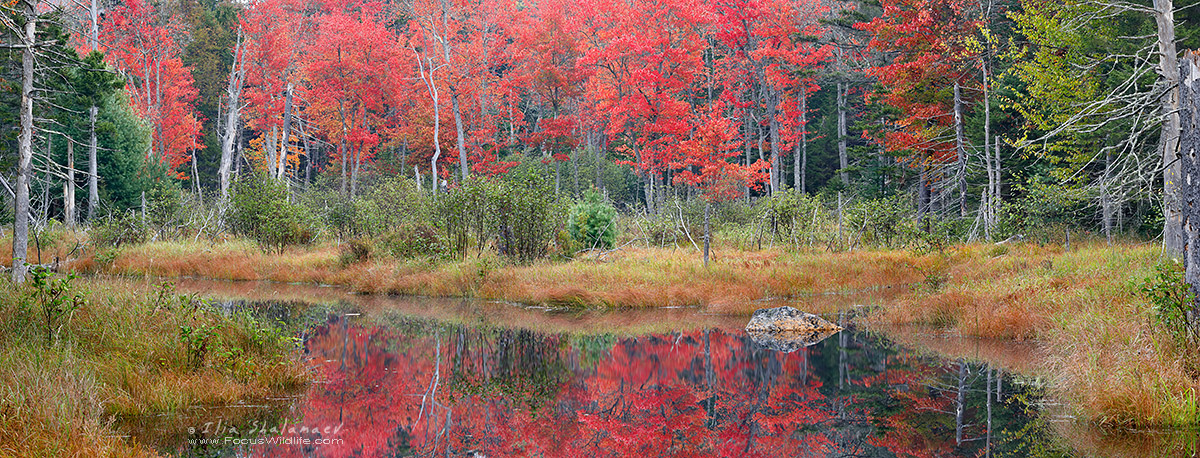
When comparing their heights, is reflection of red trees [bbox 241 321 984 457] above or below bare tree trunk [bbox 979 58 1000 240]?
below

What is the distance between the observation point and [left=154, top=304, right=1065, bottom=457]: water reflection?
6.27 m

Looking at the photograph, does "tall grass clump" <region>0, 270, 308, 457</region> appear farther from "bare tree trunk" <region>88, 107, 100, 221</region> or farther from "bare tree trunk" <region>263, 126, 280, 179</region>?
"bare tree trunk" <region>263, 126, 280, 179</region>

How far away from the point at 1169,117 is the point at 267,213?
1996 centimetres

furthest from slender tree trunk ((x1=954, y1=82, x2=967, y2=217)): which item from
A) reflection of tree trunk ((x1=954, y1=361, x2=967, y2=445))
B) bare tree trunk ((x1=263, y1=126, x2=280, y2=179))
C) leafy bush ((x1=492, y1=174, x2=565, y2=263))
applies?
bare tree trunk ((x1=263, y1=126, x2=280, y2=179))

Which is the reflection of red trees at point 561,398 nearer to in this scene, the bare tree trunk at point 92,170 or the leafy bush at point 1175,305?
the leafy bush at point 1175,305

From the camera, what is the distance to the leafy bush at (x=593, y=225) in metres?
19.0

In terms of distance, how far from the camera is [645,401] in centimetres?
788

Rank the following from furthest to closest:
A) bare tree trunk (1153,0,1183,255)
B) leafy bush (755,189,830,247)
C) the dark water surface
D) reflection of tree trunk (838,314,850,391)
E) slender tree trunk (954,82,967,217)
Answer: slender tree trunk (954,82,967,217)
leafy bush (755,189,830,247)
bare tree trunk (1153,0,1183,255)
reflection of tree trunk (838,314,850,391)
the dark water surface

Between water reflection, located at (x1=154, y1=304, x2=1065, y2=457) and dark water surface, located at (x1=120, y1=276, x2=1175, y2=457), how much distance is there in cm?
2

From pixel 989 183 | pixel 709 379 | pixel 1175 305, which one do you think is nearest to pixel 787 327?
pixel 709 379

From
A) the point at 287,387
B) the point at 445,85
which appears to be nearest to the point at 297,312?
the point at 287,387

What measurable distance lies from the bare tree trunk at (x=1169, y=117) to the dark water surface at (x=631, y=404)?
15.6ft

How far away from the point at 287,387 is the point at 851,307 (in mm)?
9703

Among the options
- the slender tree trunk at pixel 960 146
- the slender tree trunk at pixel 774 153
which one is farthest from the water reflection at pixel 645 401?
the slender tree trunk at pixel 774 153
